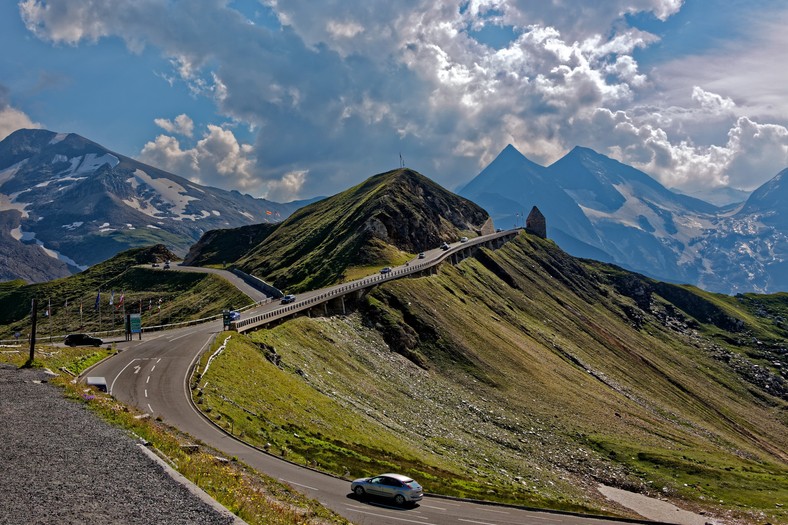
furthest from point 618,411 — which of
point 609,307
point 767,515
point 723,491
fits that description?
point 609,307

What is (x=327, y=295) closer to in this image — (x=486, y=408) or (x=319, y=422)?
(x=486, y=408)

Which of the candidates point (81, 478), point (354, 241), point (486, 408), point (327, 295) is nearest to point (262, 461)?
point (81, 478)

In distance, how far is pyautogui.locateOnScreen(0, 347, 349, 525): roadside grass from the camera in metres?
21.1

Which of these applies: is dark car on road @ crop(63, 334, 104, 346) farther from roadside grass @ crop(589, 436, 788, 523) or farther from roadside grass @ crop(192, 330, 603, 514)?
roadside grass @ crop(589, 436, 788, 523)

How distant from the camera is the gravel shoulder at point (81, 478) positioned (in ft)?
59.3

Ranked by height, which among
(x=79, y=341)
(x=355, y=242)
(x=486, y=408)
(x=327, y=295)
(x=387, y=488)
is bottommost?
(x=486, y=408)

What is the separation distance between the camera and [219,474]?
2462 cm

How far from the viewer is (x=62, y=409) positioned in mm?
31438

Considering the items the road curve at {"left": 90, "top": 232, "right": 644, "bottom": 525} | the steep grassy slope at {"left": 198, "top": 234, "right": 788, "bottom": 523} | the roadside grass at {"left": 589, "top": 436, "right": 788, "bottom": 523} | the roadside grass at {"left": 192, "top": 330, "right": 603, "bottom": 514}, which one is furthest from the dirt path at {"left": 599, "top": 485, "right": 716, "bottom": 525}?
the road curve at {"left": 90, "top": 232, "right": 644, "bottom": 525}

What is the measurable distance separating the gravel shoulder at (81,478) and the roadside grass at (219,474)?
129 cm

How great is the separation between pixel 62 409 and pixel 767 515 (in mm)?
62564

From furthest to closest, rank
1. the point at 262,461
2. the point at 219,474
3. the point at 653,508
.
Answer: the point at 653,508
the point at 262,461
the point at 219,474

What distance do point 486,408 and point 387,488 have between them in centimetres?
4362

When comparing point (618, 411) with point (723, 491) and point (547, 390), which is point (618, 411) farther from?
point (723, 491)
